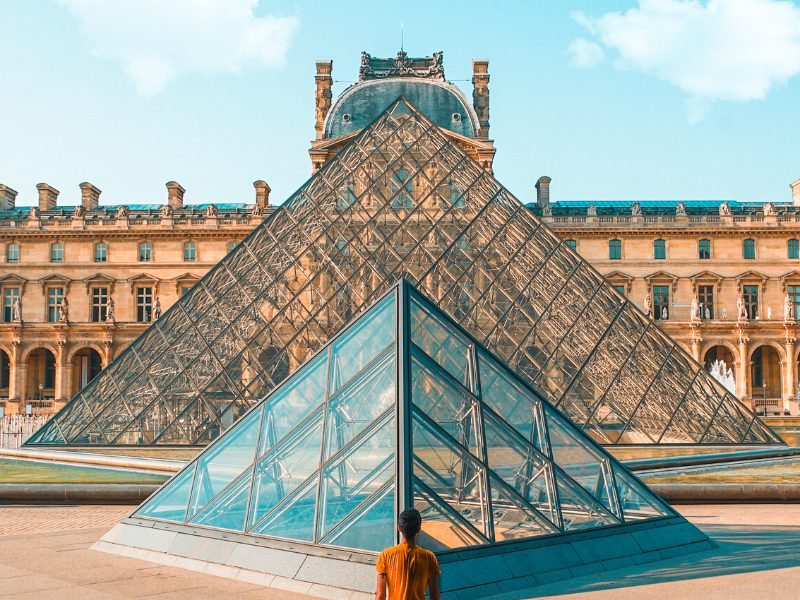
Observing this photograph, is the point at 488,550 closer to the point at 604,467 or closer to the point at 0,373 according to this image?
the point at 604,467

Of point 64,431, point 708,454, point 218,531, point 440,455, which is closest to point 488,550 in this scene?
point 440,455

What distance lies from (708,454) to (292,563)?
11.4 meters

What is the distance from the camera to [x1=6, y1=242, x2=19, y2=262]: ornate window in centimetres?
4888

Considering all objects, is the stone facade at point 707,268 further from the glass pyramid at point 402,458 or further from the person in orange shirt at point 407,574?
the person in orange shirt at point 407,574

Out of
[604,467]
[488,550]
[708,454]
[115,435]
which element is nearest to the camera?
[488,550]

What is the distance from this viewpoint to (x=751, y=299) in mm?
47531

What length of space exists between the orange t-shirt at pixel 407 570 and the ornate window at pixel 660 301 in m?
45.4

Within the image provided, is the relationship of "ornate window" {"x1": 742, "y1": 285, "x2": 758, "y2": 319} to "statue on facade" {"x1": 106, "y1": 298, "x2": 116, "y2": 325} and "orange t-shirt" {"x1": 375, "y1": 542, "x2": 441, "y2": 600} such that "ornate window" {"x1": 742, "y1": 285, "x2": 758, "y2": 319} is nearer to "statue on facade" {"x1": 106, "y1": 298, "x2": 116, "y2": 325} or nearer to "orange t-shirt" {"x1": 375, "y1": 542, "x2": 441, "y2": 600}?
"statue on facade" {"x1": 106, "y1": 298, "x2": 116, "y2": 325}

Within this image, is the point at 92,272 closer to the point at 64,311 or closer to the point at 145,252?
the point at 64,311

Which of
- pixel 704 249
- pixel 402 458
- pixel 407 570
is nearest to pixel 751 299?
pixel 704 249

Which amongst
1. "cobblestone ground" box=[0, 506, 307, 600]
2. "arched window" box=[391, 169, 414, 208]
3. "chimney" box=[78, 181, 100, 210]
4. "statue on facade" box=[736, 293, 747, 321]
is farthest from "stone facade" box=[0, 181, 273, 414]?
"cobblestone ground" box=[0, 506, 307, 600]

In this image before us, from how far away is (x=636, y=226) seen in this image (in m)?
47.7

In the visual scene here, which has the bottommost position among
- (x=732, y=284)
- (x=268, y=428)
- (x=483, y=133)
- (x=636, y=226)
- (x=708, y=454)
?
(x=708, y=454)

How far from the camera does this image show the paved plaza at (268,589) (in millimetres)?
6188
